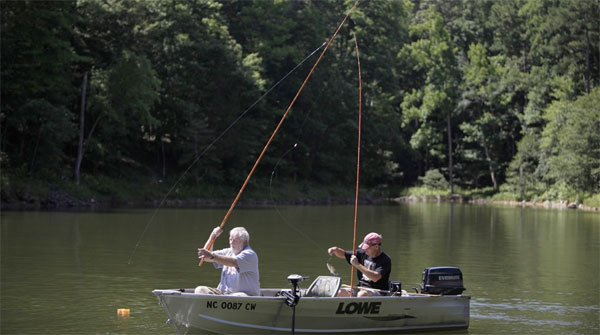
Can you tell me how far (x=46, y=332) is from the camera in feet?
39.6

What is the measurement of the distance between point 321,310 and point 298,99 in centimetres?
5227

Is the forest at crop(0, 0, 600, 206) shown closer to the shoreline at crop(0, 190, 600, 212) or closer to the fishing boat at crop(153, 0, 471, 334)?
the shoreline at crop(0, 190, 600, 212)

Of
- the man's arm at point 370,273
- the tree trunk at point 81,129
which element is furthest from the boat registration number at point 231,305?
the tree trunk at point 81,129

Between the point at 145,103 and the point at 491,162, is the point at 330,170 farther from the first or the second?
the point at 145,103

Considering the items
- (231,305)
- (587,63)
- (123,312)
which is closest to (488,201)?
(587,63)

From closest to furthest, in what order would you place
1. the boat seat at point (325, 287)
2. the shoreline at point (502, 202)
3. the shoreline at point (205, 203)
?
the boat seat at point (325, 287), the shoreline at point (205, 203), the shoreline at point (502, 202)

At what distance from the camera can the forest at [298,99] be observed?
42.9m

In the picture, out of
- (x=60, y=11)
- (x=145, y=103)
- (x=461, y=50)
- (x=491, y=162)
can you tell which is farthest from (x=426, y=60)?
(x=60, y=11)

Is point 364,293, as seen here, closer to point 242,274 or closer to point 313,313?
point 313,313

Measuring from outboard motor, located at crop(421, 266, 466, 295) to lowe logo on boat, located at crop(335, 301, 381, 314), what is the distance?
50.8 inches

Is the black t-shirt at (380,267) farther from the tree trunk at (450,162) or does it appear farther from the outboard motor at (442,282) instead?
the tree trunk at (450,162)

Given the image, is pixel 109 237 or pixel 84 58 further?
pixel 84 58

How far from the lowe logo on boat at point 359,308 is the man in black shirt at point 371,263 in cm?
43

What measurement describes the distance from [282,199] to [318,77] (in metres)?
11.1
